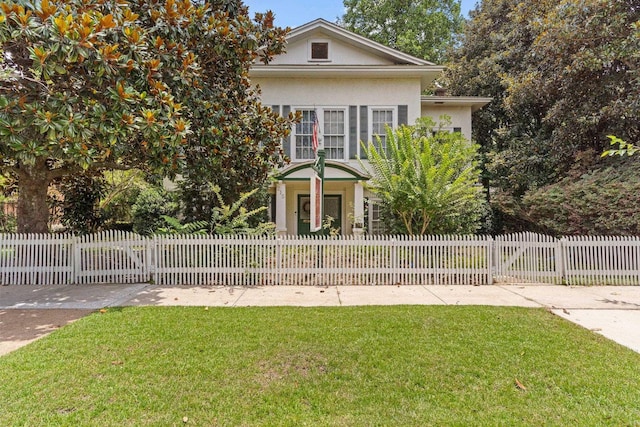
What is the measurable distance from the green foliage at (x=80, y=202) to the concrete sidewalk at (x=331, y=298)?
17.3 feet

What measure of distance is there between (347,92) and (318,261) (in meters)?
8.28

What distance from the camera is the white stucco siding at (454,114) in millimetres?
14768

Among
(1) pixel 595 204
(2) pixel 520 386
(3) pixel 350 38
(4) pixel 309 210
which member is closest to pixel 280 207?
(4) pixel 309 210

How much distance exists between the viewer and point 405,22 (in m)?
26.0

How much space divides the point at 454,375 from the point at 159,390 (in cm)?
295

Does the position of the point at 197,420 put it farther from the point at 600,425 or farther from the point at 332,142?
the point at 332,142

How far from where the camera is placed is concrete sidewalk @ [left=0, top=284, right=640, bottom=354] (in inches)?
220

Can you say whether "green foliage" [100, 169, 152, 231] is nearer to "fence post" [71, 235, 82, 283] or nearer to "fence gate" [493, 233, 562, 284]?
"fence post" [71, 235, 82, 283]

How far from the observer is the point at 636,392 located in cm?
318

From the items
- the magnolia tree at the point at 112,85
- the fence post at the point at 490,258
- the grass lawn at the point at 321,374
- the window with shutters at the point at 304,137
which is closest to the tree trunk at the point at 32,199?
the magnolia tree at the point at 112,85

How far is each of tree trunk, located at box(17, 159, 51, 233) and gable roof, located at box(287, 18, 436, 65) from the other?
9.92 metres

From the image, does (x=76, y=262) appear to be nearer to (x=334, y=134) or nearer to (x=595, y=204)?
(x=334, y=134)

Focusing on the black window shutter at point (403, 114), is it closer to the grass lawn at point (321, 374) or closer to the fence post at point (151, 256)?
the grass lawn at point (321, 374)

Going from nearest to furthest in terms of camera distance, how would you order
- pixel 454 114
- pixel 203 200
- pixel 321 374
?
1. pixel 321 374
2. pixel 203 200
3. pixel 454 114
